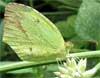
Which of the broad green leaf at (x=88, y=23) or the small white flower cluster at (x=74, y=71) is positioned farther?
the broad green leaf at (x=88, y=23)

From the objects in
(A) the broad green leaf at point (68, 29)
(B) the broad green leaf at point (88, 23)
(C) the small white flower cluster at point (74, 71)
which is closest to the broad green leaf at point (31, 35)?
(C) the small white flower cluster at point (74, 71)

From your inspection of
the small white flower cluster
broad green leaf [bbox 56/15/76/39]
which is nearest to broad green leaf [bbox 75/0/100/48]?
broad green leaf [bbox 56/15/76/39]

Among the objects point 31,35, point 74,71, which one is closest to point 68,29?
point 31,35

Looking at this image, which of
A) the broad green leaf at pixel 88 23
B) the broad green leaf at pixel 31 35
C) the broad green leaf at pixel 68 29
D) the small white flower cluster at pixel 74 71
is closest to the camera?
the small white flower cluster at pixel 74 71

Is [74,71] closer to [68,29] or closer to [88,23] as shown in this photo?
[88,23]

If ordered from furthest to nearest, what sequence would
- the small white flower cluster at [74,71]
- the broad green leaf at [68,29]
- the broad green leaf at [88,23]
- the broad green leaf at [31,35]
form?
the broad green leaf at [68,29], the broad green leaf at [88,23], the broad green leaf at [31,35], the small white flower cluster at [74,71]

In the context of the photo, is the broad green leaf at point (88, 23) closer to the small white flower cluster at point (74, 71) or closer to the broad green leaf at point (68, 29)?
the broad green leaf at point (68, 29)

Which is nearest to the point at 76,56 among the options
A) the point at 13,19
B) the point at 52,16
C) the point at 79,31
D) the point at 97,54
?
the point at 97,54

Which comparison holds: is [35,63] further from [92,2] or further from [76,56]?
[92,2]
